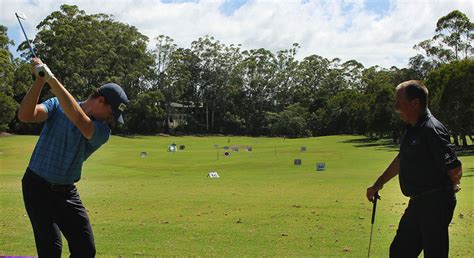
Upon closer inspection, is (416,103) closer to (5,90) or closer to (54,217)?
(54,217)

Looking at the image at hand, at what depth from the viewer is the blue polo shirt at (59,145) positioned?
5.02 metres

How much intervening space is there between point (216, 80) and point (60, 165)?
339ft

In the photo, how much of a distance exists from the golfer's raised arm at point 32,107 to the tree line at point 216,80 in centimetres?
4932

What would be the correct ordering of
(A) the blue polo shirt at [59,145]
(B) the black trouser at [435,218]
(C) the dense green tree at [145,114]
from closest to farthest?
(A) the blue polo shirt at [59,145], (B) the black trouser at [435,218], (C) the dense green tree at [145,114]

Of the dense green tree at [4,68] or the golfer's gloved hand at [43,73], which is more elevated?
the dense green tree at [4,68]

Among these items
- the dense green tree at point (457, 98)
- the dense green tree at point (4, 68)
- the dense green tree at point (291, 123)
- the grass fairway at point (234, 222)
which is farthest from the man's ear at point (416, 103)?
the dense green tree at point (291, 123)

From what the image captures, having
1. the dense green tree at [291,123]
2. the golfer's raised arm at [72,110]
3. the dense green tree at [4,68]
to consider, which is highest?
the dense green tree at [4,68]

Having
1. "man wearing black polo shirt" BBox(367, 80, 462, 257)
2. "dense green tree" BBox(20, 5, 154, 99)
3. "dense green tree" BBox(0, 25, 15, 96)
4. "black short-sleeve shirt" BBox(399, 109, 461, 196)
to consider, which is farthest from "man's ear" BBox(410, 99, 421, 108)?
"dense green tree" BBox(20, 5, 154, 99)

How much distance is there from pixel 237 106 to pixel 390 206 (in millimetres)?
96722

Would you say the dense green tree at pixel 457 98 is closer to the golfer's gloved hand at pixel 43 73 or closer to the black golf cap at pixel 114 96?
the black golf cap at pixel 114 96

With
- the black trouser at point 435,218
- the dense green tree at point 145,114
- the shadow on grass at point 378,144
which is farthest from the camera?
the dense green tree at point 145,114

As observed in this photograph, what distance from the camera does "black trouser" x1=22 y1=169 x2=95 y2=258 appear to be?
507 cm

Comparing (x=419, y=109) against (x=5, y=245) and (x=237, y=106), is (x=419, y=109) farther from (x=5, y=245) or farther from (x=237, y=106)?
(x=237, y=106)

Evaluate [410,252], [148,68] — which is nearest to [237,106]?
[148,68]
